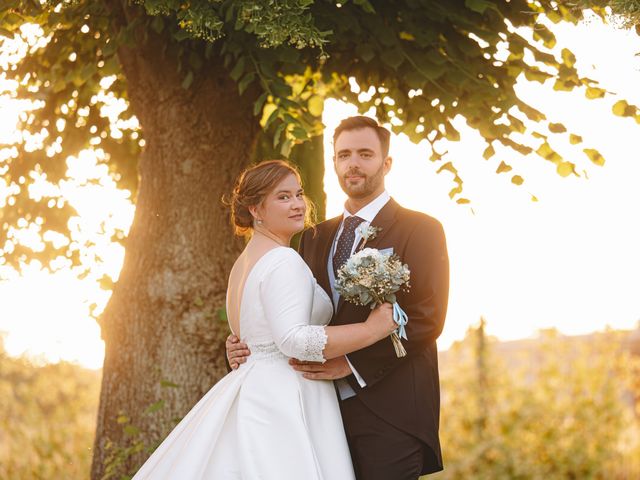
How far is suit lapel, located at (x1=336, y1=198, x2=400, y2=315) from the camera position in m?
4.50

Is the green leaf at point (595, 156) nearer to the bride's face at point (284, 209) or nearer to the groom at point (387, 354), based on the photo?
the groom at point (387, 354)

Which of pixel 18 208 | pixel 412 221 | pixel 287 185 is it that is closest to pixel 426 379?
pixel 412 221

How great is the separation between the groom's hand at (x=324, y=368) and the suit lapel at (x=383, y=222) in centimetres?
29

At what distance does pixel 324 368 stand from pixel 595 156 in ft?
10.4

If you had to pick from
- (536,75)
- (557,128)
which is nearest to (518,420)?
(557,128)

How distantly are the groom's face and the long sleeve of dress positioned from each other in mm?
638

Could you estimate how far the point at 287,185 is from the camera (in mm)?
4375

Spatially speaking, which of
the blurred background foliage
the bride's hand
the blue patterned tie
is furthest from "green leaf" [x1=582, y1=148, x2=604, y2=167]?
the blurred background foliage

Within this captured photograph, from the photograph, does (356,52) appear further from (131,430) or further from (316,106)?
(131,430)

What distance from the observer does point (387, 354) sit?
4.32 meters

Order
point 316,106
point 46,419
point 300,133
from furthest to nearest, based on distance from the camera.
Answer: point 46,419 < point 316,106 < point 300,133

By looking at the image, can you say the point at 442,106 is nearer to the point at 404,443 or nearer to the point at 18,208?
the point at 404,443

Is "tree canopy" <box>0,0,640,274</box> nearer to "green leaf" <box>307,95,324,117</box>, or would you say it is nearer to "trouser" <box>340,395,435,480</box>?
"green leaf" <box>307,95,324,117</box>

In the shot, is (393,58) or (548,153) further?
(548,153)
